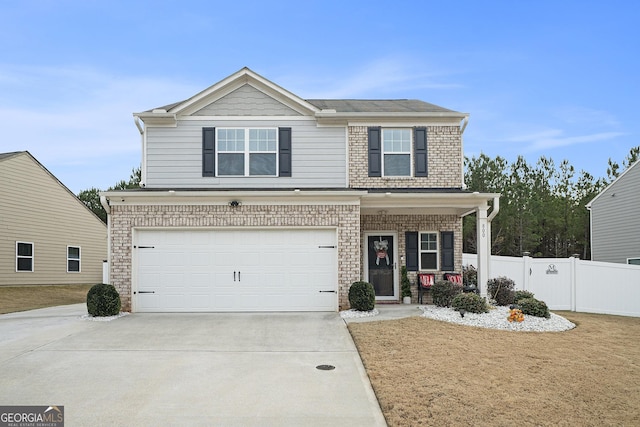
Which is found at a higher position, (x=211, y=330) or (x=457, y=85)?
(x=457, y=85)

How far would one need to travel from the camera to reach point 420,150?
16016mm

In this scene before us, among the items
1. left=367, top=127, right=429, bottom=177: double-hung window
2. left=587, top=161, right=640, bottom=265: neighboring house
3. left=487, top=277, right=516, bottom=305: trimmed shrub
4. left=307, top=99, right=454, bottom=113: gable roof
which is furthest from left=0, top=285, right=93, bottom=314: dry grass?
left=587, top=161, right=640, bottom=265: neighboring house

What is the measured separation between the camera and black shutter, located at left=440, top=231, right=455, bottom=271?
635 inches

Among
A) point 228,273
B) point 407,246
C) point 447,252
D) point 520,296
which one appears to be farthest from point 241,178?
point 520,296

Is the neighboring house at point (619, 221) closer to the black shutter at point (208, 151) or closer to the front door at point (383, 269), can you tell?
the front door at point (383, 269)

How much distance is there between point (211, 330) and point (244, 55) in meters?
9.10

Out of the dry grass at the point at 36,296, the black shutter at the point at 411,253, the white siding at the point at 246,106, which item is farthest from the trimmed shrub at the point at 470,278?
the dry grass at the point at 36,296

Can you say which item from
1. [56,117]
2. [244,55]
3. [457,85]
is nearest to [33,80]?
[56,117]

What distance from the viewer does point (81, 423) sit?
247 inches

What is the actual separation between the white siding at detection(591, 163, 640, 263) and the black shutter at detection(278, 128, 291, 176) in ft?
48.9

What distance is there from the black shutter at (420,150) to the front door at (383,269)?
6.86ft

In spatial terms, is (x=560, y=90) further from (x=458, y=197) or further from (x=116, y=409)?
(x=116, y=409)

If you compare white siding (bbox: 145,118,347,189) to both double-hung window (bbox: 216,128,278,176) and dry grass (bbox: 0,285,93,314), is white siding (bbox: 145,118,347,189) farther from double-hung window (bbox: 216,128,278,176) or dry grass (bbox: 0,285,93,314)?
dry grass (bbox: 0,285,93,314)

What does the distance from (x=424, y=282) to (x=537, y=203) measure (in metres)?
20.4
